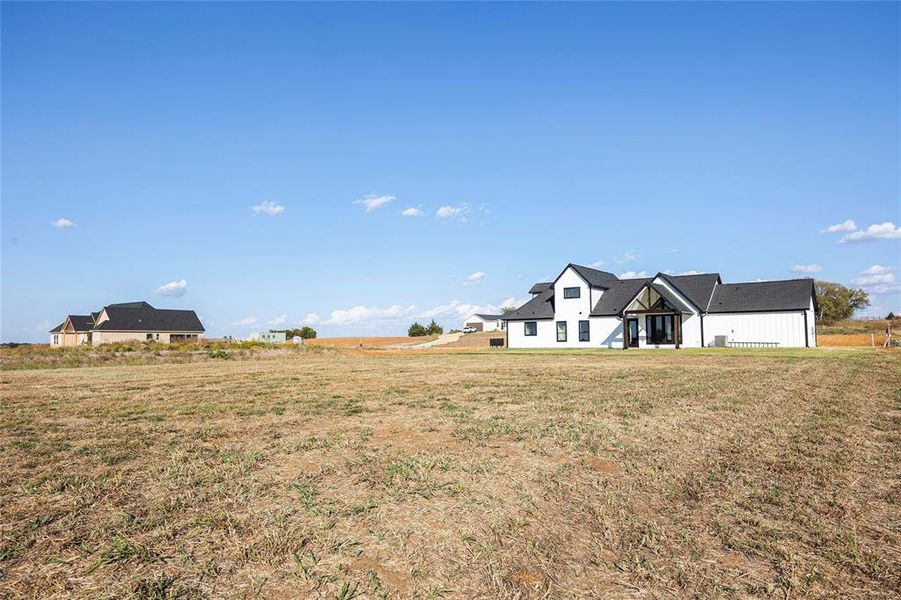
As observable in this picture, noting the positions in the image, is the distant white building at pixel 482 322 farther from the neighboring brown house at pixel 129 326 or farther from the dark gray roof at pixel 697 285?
the dark gray roof at pixel 697 285

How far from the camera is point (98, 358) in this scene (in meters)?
29.9

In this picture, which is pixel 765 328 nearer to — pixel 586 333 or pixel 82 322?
pixel 586 333

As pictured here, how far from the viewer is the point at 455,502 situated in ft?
15.3

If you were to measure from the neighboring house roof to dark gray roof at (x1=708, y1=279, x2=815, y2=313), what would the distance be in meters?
75.7

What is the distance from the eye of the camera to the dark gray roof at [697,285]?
40125mm

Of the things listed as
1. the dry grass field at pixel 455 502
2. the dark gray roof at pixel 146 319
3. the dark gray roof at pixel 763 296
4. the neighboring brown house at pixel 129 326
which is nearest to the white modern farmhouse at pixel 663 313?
the dark gray roof at pixel 763 296

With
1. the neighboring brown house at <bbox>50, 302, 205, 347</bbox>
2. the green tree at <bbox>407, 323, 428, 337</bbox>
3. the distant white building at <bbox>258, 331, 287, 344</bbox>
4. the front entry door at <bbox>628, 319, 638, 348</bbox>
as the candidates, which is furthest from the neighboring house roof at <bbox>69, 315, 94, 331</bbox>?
the front entry door at <bbox>628, 319, 638, 348</bbox>

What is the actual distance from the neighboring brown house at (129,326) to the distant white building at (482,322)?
157ft

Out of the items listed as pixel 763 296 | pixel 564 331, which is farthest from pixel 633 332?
pixel 763 296

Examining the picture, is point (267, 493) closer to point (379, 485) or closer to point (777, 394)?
point (379, 485)

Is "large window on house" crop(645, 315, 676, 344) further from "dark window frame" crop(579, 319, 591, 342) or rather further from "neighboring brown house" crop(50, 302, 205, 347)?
"neighboring brown house" crop(50, 302, 205, 347)

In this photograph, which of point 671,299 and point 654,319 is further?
point 654,319

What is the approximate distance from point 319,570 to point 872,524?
4164 millimetres

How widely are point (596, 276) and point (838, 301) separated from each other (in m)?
48.5
